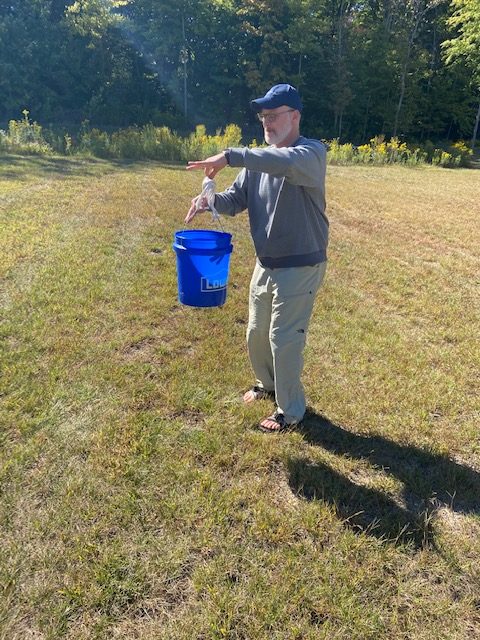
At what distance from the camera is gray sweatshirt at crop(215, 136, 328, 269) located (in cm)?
215

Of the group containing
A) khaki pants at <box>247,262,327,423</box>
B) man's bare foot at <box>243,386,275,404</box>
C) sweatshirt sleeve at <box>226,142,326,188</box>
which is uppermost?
sweatshirt sleeve at <box>226,142,326,188</box>

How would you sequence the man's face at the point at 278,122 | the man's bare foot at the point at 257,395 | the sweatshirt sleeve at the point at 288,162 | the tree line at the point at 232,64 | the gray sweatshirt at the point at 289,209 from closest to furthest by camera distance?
the sweatshirt sleeve at the point at 288,162 → the gray sweatshirt at the point at 289,209 → the man's face at the point at 278,122 → the man's bare foot at the point at 257,395 → the tree line at the point at 232,64

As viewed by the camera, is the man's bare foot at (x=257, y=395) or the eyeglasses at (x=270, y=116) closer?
the eyeglasses at (x=270, y=116)

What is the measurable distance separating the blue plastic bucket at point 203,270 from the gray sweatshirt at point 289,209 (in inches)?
7.8

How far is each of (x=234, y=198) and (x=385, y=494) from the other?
1698 millimetres

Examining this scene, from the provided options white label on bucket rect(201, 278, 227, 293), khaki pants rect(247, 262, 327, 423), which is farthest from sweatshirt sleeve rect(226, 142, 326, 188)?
white label on bucket rect(201, 278, 227, 293)

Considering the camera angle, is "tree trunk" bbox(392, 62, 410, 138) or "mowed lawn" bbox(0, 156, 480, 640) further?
"tree trunk" bbox(392, 62, 410, 138)

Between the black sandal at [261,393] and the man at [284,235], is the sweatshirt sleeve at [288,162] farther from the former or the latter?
the black sandal at [261,393]

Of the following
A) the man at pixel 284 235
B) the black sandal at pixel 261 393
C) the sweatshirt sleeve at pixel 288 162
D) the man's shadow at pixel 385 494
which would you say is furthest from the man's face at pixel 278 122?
the man's shadow at pixel 385 494

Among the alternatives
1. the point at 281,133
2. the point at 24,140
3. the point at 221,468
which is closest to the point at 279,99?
the point at 281,133

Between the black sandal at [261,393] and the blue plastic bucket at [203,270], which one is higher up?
the blue plastic bucket at [203,270]

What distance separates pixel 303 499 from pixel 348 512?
8.1 inches

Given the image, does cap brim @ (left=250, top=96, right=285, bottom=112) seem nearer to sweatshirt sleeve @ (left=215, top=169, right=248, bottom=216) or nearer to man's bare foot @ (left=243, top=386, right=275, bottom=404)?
sweatshirt sleeve @ (left=215, top=169, right=248, bottom=216)

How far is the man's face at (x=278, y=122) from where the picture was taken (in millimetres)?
2252
